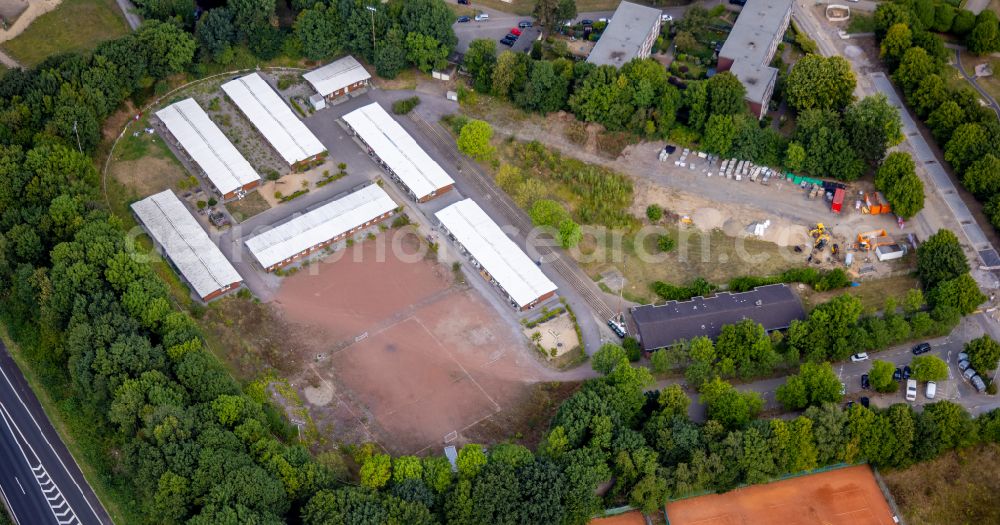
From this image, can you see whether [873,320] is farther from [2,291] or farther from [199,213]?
[2,291]

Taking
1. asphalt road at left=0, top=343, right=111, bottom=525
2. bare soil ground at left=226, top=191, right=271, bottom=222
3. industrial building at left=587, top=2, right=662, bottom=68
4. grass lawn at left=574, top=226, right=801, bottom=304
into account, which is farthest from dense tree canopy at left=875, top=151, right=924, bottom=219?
asphalt road at left=0, top=343, right=111, bottom=525

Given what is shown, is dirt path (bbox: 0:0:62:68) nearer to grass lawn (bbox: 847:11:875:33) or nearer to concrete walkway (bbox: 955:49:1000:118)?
grass lawn (bbox: 847:11:875:33)

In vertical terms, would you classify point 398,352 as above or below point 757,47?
below

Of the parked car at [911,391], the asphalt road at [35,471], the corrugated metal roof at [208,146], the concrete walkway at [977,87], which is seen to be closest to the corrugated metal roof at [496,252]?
the corrugated metal roof at [208,146]

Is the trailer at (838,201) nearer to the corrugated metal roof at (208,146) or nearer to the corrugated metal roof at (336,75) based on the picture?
the corrugated metal roof at (336,75)

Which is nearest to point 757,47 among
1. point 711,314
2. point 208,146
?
point 711,314

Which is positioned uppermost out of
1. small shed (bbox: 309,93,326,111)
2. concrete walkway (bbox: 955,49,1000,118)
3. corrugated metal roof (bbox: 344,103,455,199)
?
small shed (bbox: 309,93,326,111)

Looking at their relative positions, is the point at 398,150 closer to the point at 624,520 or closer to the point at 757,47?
the point at 757,47
